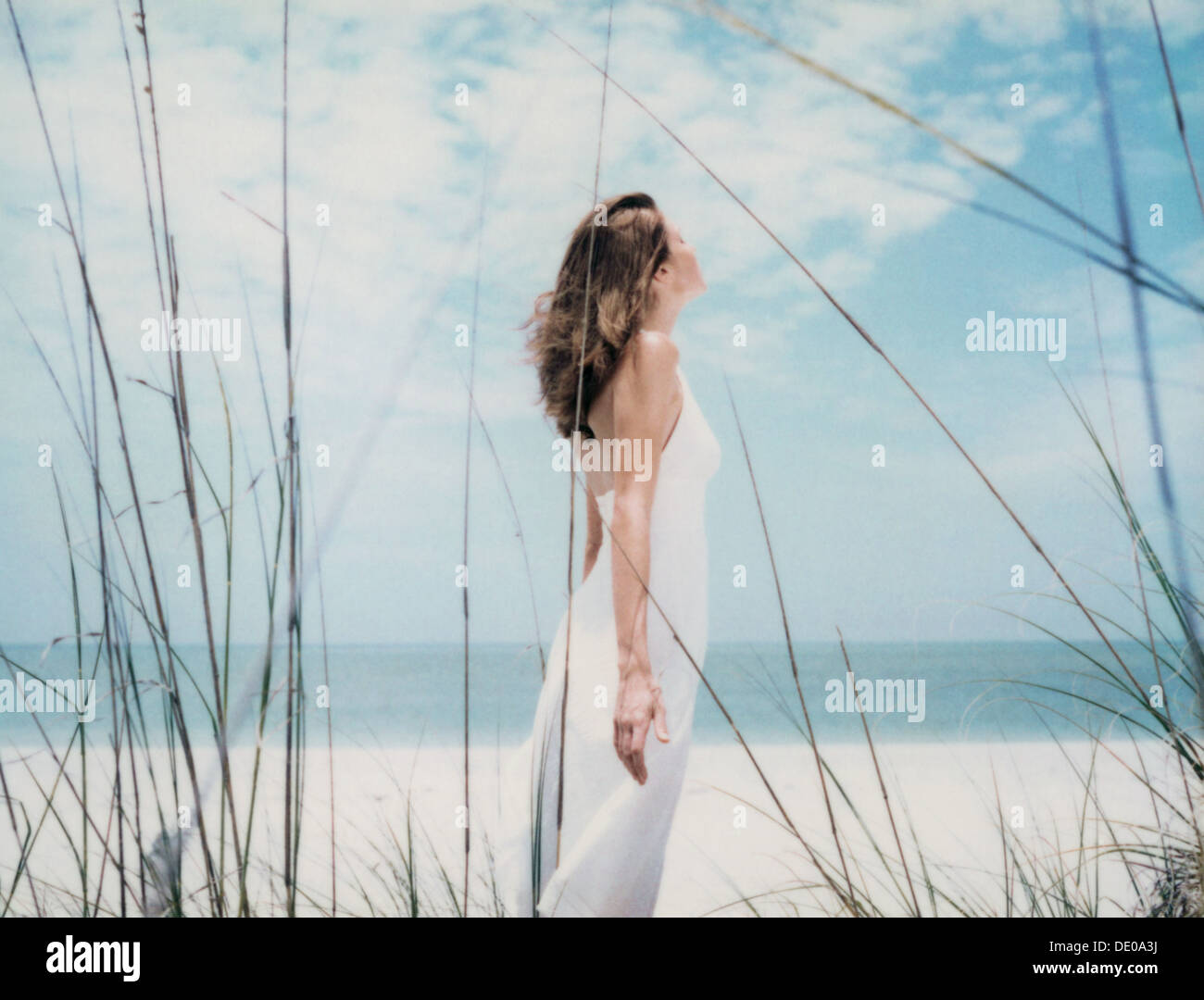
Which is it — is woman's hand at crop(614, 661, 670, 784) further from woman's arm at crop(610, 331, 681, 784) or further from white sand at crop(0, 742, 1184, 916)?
white sand at crop(0, 742, 1184, 916)

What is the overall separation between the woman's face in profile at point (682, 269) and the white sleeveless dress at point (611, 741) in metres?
0.21

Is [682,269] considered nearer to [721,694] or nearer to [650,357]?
[650,357]

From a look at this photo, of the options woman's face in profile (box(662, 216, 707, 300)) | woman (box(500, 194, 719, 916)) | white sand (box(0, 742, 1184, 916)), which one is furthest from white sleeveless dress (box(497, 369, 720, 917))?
woman's face in profile (box(662, 216, 707, 300))

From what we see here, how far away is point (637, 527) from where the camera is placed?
1.55 metres

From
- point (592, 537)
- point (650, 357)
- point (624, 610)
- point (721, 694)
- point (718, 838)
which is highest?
point (650, 357)

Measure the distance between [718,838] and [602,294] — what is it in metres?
2.29

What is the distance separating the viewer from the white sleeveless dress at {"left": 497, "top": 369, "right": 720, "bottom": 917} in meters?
1.53

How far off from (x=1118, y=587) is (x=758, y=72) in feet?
4.29

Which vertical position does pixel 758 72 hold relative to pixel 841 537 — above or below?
above

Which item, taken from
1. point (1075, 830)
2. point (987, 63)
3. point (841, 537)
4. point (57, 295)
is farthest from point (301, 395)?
point (1075, 830)

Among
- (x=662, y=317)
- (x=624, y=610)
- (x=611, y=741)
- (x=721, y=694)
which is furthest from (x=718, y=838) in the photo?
(x=721, y=694)

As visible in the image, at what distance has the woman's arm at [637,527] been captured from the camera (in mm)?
1515
